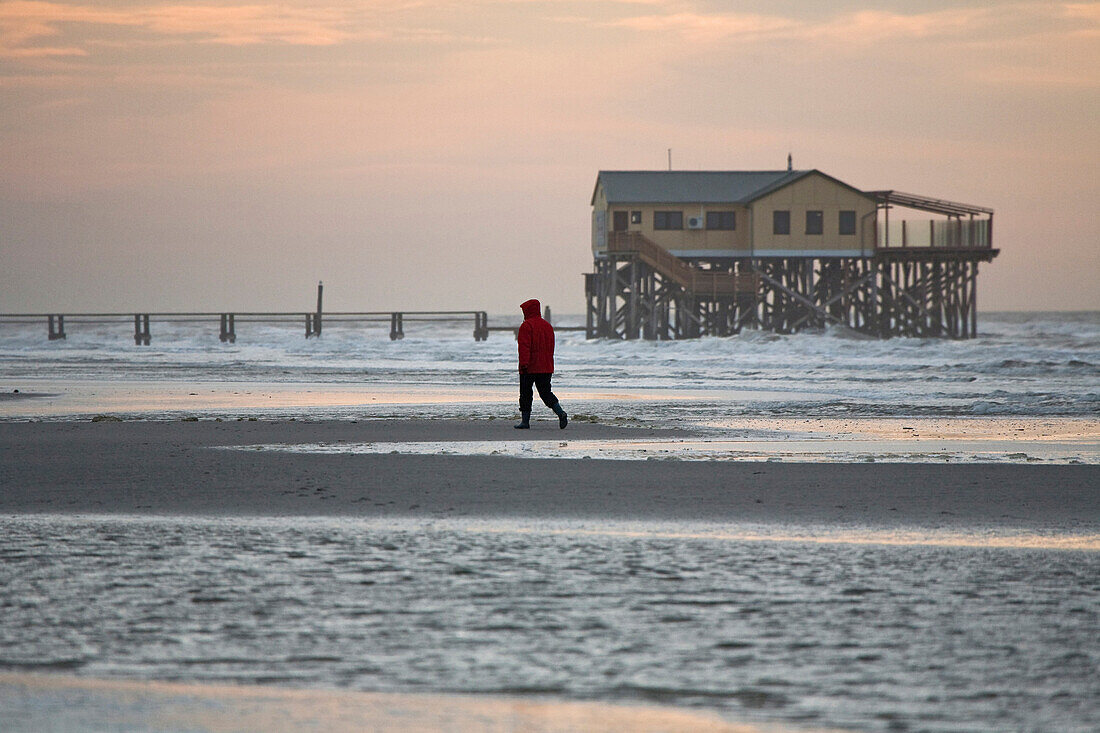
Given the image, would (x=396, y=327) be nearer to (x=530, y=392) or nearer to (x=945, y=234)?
(x=945, y=234)

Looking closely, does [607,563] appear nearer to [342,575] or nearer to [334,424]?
[342,575]

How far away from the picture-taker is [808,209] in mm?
52844

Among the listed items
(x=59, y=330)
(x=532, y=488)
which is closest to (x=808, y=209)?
(x=59, y=330)

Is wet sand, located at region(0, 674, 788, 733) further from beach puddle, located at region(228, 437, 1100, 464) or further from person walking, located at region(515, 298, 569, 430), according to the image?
person walking, located at region(515, 298, 569, 430)

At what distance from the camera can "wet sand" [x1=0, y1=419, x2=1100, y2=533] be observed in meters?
8.10

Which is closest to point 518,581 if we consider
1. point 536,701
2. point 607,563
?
point 607,563

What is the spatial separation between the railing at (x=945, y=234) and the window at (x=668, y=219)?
8.14 meters

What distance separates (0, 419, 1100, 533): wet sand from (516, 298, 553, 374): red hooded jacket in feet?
12.3

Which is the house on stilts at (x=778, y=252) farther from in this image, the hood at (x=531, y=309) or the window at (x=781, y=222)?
the hood at (x=531, y=309)

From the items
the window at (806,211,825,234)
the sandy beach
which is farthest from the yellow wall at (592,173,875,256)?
the sandy beach

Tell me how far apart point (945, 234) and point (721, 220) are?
363 inches

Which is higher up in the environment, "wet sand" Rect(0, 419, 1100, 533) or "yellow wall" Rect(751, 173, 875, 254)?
"yellow wall" Rect(751, 173, 875, 254)

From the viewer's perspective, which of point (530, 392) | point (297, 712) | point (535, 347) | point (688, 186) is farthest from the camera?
point (688, 186)

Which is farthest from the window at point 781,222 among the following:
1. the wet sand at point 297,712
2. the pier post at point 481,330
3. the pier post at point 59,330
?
the wet sand at point 297,712
